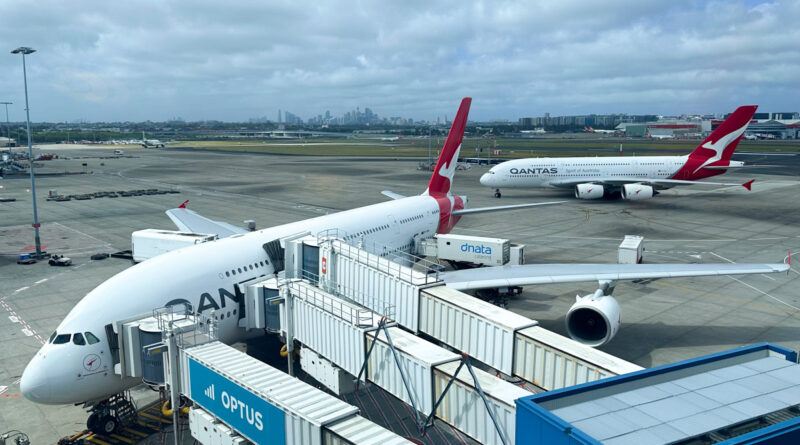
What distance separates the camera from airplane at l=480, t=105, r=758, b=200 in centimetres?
6907

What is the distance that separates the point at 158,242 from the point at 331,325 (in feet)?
67.2

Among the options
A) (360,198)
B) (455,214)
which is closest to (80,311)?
(455,214)

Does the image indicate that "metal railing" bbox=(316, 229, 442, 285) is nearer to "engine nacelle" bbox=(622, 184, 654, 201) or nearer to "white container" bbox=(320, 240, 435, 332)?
"white container" bbox=(320, 240, 435, 332)

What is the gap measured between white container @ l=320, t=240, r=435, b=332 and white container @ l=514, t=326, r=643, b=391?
14.6 ft

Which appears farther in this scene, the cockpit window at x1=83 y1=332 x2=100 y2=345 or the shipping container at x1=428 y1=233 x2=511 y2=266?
the shipping container at x1=428 y1=233 x2=511 y2=266

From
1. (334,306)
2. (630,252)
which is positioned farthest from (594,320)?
(630,252)

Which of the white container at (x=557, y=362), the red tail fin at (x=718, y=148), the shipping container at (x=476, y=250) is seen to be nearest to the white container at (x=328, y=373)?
the white container at (x=557, y=362)

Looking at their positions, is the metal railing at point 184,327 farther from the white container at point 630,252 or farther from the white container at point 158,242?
the white container at point 630,252

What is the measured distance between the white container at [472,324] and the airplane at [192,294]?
657 cm

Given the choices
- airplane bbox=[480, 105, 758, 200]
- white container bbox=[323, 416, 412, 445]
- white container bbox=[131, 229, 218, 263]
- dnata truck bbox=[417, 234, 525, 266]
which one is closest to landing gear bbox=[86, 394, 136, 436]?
white container bbox=[323, 416, 412, 445]

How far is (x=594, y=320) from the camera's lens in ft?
78.9

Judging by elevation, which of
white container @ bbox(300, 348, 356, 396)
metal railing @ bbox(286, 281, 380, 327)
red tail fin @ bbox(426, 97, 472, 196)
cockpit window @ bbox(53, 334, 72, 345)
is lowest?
white container @ bbox(300, 348, 356, 396)

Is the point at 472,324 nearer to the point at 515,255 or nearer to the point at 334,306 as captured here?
the point at 334,306

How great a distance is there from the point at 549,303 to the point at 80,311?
76.2ft
